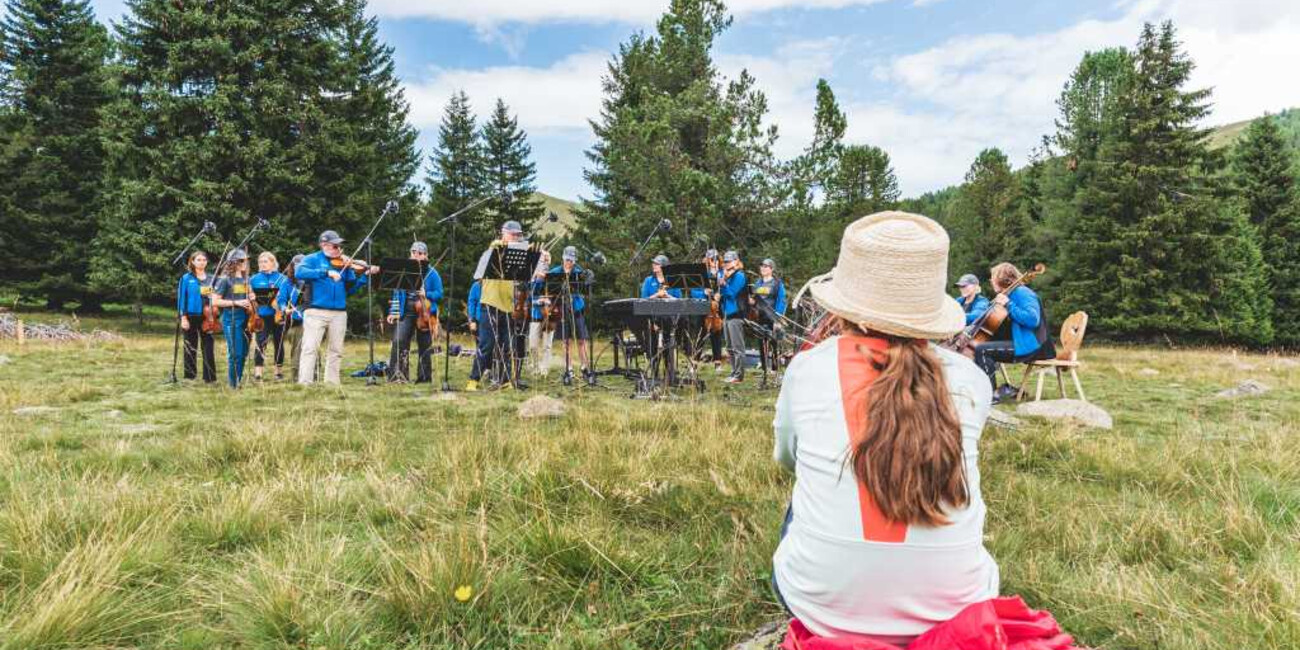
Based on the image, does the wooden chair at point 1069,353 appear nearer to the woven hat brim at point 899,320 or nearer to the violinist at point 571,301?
the violinist at point 571,301

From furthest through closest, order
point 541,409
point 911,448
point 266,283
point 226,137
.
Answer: point 226,137, point 266,283, point 541,409, point 911,448

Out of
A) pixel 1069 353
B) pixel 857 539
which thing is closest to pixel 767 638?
pixel 857 539

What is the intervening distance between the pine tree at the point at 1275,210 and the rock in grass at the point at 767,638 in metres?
38.6

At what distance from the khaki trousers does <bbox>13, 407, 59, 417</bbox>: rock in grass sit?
274 centimetres

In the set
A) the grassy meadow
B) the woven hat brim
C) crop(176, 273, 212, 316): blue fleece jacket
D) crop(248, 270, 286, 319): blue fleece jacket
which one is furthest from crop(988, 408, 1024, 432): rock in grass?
crop(176, 273, 212, 316): blue fleece jacket

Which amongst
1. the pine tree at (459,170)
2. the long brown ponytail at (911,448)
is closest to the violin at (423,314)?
the long brown ponytail at (911,448)

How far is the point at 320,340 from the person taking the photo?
876 cm

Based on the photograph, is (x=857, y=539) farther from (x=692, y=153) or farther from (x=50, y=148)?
(x=50, y=148)

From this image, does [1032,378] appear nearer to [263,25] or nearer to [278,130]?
[278,130]

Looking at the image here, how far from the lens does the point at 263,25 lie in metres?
21.9

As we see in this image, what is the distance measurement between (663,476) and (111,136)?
27557 millimetres

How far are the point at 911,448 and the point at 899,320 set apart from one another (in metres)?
0.33

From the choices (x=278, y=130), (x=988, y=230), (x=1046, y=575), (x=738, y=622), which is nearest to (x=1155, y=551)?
(x=1046, y=575)

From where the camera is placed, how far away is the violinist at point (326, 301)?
844 centimetres
